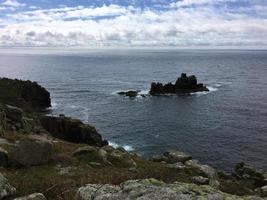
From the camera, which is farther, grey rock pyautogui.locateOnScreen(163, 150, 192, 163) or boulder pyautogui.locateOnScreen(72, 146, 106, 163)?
grey rock pyautogui.locateOnScreen(163, 150, 192, 163)

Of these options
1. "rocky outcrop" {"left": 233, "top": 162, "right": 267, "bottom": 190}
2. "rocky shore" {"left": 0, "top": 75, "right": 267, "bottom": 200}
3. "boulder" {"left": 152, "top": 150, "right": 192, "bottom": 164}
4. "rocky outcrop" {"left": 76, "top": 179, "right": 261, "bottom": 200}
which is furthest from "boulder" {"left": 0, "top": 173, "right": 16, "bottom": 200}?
"rocky outcrop" {"left": 233, "top": 162, "right": 267, "bottom": 190}

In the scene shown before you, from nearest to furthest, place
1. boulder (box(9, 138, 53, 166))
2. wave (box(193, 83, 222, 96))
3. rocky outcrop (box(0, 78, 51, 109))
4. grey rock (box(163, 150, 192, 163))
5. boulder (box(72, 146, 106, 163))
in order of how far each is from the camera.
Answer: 1. boulder (box(9, 138, 53, 166))
2. boulder (box(72, 146, 106, 163))
3. grey rock (box(163, 150, 192, 163))
4. rocky outcrop (box(0, 78, 51, 109))
5. wave (box(193, 83, 222, 96))

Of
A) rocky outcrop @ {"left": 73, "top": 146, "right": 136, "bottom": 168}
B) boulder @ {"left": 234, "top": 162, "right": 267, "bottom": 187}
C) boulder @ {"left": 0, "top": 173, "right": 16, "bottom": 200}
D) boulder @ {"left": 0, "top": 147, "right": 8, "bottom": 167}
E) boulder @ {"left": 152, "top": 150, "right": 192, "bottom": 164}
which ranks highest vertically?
boulder @ {"left": 0, "top": 173, "right": 16, "bottom": 200}

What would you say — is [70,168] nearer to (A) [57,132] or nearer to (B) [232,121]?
(A) [57,132]

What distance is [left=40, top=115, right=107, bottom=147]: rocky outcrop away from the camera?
65.5m

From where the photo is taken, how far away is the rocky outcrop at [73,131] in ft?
215

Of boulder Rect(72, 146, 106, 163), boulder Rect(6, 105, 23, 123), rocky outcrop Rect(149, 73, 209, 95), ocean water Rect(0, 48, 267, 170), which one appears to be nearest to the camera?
boulder Rect(72, 146, 106, 163)

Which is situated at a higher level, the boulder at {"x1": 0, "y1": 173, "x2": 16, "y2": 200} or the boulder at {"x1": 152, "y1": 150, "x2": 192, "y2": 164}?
the boulder at {"x1": 0, "y1": 173, "x2": 16, "y2": 200}

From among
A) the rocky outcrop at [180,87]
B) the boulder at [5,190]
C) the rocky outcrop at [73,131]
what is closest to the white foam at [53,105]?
the rocky outcrop at [180,87]

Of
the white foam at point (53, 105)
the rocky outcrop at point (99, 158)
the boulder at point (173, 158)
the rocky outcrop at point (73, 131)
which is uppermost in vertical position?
the rocky outcrop at point (99, 158)

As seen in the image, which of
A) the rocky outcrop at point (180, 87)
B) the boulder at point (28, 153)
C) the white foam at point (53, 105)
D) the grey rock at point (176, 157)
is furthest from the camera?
the rocky outcrop at point (180, 87)

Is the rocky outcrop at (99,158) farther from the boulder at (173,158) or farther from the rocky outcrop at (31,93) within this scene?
the rocky outcrop at (31,93)

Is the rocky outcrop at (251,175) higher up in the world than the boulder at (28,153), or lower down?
lower down

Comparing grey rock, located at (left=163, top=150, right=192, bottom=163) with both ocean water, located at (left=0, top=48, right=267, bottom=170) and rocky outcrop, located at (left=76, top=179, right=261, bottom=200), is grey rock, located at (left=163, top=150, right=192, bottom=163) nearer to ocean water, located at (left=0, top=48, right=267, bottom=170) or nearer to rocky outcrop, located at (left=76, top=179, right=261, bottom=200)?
ocean water, located at (left=0, top=48, right=267, bottom=170)
